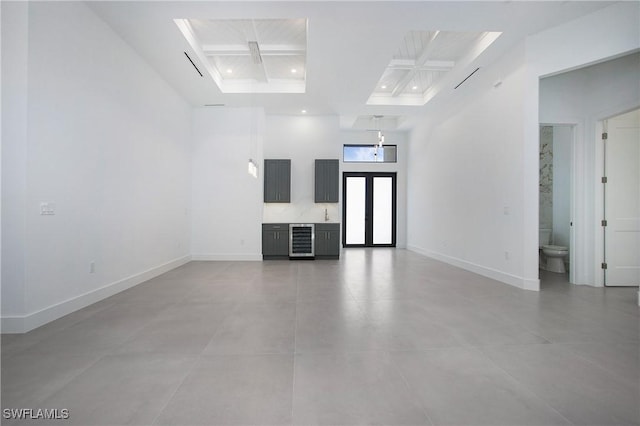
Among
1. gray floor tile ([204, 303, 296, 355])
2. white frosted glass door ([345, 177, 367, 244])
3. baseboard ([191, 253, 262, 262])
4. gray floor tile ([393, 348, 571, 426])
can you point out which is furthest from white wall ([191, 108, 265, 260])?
gray floor tile ([393, 348, 571, 426])

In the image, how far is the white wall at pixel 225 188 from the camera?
6.70m

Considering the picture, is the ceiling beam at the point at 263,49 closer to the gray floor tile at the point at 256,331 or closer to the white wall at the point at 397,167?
the gray floor tile at the point at 256,331

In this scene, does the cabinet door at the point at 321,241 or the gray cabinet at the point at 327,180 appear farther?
the gray cabinet at the point at 327,180

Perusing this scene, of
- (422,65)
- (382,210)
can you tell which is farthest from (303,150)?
(382,210)

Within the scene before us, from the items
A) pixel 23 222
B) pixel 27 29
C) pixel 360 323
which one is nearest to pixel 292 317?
pixel 360 323

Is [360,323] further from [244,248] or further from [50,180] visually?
[244,248]

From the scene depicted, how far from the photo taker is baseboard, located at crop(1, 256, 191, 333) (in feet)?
8.62

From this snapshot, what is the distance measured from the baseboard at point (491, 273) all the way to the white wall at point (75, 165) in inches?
227

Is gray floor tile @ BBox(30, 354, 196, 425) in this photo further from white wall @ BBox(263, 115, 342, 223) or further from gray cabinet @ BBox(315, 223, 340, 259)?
white wall @ BBox(263, 115, 342, 223)

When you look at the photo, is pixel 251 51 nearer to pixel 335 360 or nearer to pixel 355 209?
pixel 335 360

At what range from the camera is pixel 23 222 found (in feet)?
8.74

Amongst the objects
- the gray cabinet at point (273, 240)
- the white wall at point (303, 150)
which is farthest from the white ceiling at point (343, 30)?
the gray cabinet at point (273, 240)

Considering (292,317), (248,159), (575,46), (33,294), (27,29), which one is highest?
(575,46)

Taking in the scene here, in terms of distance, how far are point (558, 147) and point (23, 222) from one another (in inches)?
335
